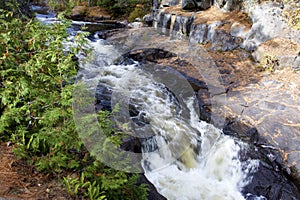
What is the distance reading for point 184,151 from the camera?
210 inches

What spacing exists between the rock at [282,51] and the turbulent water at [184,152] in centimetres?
321

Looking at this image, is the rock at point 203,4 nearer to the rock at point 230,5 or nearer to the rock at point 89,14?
the rock at point 230,5

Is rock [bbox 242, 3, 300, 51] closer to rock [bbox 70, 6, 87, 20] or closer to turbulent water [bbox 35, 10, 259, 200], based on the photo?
turbulent water [bbox 35, 10, 259, 200]

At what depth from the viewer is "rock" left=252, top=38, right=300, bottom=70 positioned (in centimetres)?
688

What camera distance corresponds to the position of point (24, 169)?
2.75 m

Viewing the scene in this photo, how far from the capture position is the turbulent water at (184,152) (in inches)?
186

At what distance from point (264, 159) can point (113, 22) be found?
18.6 m

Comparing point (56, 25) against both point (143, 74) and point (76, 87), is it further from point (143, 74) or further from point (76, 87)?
point (143, 74)

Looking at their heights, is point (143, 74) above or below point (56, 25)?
below

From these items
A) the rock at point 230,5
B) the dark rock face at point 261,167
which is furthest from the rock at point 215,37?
the dark rock face at point 261,167

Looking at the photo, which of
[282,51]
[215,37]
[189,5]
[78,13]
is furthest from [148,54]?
[78,13]

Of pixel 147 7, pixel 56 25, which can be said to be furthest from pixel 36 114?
pixel 147 7

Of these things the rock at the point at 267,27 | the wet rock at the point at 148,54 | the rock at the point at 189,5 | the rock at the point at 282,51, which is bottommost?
the wet rock at the point at 148,54

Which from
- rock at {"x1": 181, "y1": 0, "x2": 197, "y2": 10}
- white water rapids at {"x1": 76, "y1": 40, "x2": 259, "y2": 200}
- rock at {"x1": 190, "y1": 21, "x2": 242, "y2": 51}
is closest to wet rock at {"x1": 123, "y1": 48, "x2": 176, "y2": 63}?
rock at {"x1": 190, "y1": 21, "x2": 242, "y2": 51}
